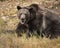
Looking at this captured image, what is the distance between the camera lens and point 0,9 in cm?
1348

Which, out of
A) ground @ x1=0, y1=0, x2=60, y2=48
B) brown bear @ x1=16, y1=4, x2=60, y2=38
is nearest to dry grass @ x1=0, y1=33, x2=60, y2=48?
ground @ x1=0, y1=0, x2=60, y2=48

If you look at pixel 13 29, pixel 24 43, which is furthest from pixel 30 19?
pixel 24 43

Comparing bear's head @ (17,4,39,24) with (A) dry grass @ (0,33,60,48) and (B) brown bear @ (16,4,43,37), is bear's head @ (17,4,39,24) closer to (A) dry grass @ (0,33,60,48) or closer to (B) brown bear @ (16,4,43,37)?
(B) brown bear @ (16,4,43,37)

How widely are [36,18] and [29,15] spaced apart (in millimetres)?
253

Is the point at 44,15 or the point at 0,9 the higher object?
the point at 44,15

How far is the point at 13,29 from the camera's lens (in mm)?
10625

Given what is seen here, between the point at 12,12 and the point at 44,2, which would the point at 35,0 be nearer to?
the point at 44,2

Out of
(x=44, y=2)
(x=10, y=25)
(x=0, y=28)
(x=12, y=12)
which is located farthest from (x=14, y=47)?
(x=44, y=2)

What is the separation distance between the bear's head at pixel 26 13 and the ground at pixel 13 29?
0.52 m

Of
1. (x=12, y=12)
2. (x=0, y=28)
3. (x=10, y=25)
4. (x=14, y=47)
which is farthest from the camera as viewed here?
(x=12, y=12)

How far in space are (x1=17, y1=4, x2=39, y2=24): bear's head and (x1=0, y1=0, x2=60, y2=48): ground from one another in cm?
52

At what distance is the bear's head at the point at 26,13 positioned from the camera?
945 centimetres

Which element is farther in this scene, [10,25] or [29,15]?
[10,25]

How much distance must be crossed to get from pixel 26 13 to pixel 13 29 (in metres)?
1.23
